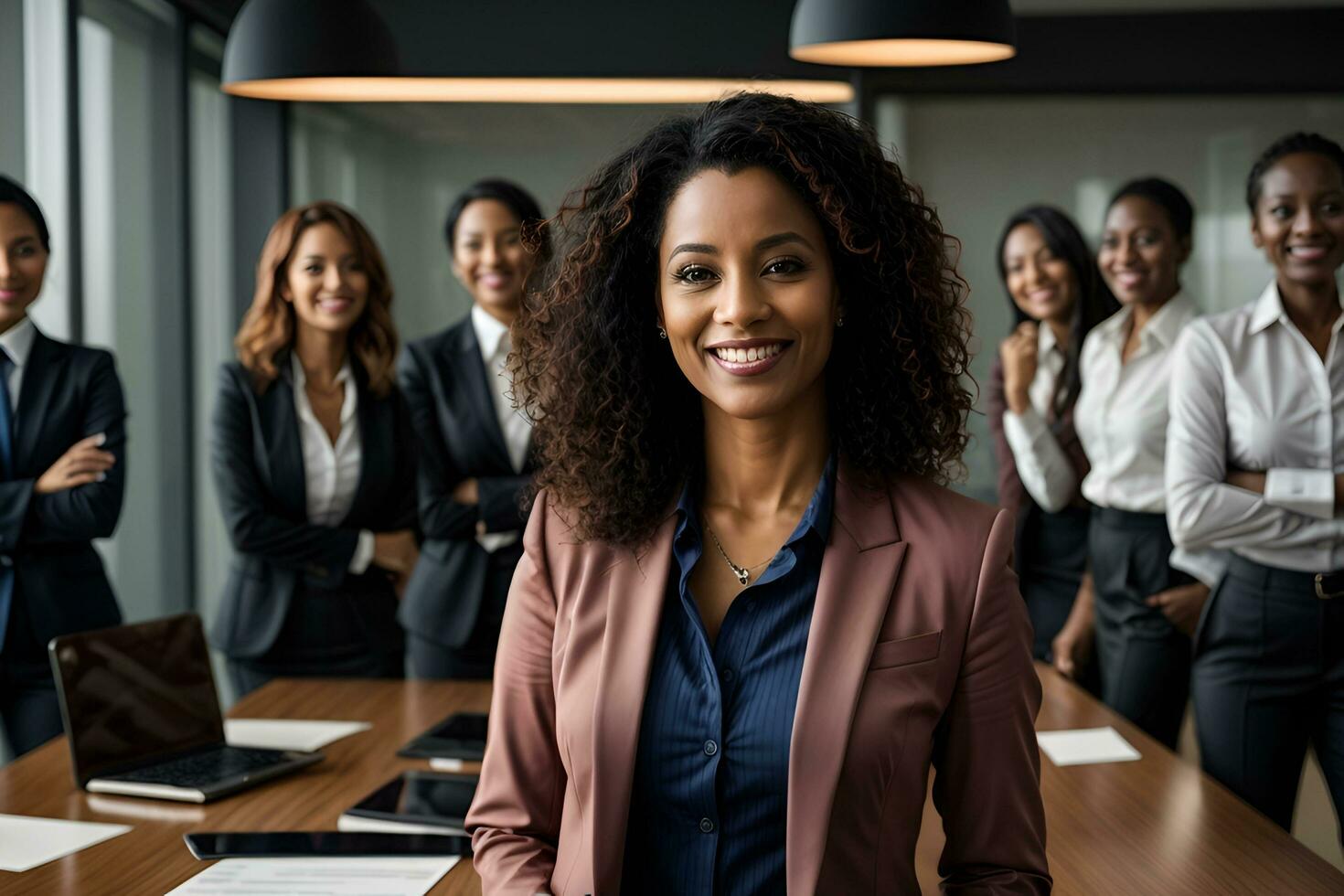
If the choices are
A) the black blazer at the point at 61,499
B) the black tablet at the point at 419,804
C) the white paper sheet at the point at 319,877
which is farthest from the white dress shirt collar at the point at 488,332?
the white paper sheet at the point at 319,877

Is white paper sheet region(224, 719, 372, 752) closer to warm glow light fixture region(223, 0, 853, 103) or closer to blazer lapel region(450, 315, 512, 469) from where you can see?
blazer lapel region(450, 315, 512, 469)

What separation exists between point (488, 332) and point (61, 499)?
1.28 metres

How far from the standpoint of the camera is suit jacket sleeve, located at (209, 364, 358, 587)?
3.65m

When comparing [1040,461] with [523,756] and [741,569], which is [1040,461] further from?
[523,756]

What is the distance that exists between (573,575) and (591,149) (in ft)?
16.3

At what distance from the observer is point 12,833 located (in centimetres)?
217

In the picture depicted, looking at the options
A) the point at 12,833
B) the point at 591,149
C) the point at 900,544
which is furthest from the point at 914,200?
the point at 591,149

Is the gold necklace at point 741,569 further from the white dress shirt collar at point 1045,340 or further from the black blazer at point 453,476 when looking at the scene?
the white dress shirt collar at point 1045,340

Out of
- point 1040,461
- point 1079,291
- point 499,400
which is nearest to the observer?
point 499,400

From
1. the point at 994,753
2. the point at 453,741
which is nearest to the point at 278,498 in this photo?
the point at 453,741

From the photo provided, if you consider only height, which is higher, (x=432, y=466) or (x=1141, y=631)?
(x=432, y=466)

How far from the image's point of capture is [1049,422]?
14.7 ft

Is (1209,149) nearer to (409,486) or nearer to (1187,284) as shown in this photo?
(1187,284)

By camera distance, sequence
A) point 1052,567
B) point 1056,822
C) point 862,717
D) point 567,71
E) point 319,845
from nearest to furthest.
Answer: point 862,717
point 319,845
point 1056,822
point 1052,567
point 567,71
